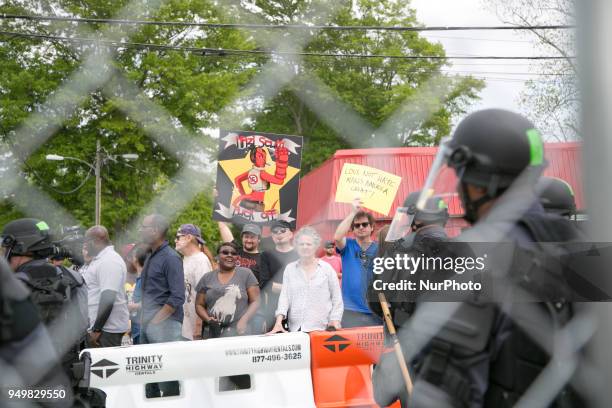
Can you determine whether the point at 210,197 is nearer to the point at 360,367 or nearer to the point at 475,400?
the point at 360,367

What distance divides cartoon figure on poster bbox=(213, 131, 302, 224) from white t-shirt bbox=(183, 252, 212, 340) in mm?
1406

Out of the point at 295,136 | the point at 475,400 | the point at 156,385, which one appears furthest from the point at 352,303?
the point at 475,400

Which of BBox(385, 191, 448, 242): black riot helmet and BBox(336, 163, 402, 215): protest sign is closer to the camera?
BBox(385, 191, 448, 242): black riot helmet

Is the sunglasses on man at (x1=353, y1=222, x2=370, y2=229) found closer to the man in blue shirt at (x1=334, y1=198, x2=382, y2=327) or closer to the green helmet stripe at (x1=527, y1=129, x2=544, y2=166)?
the man in blue shirt at (x1=334, y1=198, x2=382, y2=327)

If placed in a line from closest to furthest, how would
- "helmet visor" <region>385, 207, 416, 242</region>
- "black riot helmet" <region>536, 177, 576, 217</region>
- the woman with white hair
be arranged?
1. "black riot helmet" <region>536, 177, 576, 217</region>
2. "helmet visor" <region>385, 207, 416, 242</region>
3. the woman with white hair

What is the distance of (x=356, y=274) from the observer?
22.0 feet

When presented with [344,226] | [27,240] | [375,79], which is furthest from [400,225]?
[27,240]

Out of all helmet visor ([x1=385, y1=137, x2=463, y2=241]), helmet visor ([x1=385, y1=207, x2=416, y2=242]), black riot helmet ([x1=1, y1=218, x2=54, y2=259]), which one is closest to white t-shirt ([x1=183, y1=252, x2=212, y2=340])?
black riot helmet ([x1=1, y1=218, x2=54, y2=259])

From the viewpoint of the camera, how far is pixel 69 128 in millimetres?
4938

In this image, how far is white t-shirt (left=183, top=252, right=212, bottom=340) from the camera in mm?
7668

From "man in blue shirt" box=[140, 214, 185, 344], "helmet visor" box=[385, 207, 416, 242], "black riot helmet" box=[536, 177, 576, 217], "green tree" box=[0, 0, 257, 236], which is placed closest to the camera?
"black riot helmet" box=[536, 177, 576, 217]

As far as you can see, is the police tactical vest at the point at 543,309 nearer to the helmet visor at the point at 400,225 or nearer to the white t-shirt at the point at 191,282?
the helmet visor at the point at 400,225

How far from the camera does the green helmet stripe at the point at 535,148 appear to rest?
192cm

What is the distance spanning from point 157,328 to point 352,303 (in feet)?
5.49
